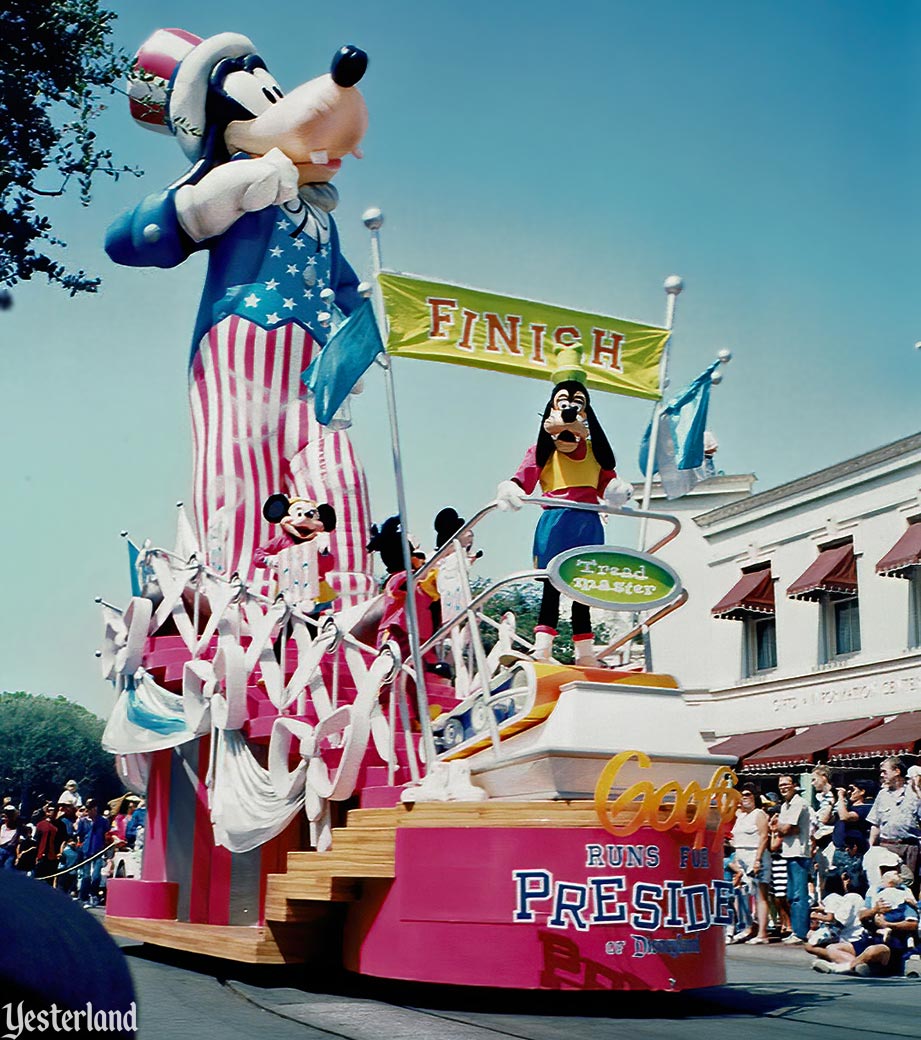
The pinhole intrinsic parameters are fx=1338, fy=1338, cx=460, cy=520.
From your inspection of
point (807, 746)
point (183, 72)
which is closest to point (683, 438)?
point (183, 72)

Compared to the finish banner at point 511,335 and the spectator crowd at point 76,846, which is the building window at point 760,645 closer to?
the spectator crowd at point 76,846

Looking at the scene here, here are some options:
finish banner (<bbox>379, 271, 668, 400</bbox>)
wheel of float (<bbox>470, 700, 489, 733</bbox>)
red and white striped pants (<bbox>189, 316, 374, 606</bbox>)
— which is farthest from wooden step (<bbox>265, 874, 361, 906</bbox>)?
red and white striped pants (<bbox>189, 316, 374, 606</bbox>)

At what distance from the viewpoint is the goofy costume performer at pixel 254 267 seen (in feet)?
43.6

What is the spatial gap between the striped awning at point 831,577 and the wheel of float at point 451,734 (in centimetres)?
1552

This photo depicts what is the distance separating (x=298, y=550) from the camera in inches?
477

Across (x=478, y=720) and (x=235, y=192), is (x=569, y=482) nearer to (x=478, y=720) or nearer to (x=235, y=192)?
(x=478, y=720)

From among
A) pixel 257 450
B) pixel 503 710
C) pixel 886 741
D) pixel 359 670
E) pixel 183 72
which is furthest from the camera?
pixel 886 741

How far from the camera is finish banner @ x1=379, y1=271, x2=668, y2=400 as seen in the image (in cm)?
879

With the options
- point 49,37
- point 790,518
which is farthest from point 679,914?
point 790,518

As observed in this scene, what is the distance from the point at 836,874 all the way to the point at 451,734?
18.6ft

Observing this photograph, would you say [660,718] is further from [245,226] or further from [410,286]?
[245,226]

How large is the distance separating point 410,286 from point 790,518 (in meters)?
18.1

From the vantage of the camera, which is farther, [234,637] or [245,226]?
[245,226]

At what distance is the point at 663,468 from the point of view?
31.7 ft
